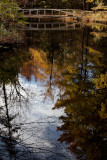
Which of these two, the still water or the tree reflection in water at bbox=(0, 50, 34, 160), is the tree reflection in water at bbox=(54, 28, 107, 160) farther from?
the tree reflection in water at bbox=(0, 50, 34, 160)

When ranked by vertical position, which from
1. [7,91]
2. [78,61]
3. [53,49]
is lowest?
[7,91]

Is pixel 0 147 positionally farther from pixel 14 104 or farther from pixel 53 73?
pixel 53 73

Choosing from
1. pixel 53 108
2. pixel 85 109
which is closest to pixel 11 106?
pixel 53 108

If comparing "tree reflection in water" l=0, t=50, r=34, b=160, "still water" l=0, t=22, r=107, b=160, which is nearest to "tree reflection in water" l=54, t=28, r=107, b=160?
"still water" l=0, t=22, r=107, b=160

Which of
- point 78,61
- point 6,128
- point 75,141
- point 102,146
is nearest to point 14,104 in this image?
point 6,128

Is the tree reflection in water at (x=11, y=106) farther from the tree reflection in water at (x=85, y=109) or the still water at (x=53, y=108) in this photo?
the tree reflection in water at (x=85, y=109)

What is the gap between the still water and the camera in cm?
447

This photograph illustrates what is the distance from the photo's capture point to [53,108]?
6465 millimetres

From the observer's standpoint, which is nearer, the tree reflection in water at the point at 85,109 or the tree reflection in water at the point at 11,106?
the tree reflection in water at the point at 11,106

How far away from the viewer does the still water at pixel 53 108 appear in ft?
14.7

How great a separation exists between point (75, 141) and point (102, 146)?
25.7 inches

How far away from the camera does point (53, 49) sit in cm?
1505

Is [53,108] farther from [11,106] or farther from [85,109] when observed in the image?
[11,106]

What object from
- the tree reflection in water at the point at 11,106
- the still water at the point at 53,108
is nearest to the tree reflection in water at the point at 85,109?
the still water at the point at 53,108
